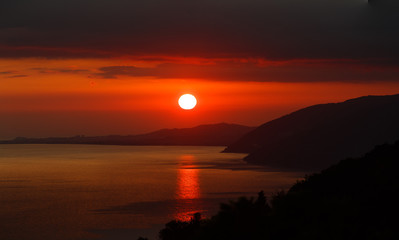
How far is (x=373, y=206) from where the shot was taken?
45156 millimetres

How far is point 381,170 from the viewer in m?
56.3

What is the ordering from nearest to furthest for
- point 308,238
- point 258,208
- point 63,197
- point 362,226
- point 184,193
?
point 308,238 < point 362,226 < point 258,208 < point 63,197 < point 184,193

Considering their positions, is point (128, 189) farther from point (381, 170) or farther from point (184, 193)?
point (381, 170)

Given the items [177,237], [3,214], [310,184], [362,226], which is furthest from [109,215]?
[362,226]

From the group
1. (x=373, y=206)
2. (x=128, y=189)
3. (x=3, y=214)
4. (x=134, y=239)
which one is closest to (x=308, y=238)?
(x=373, y=206)

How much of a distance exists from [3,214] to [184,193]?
220 ft

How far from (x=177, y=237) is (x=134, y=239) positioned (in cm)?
4037

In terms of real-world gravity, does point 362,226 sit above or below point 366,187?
below

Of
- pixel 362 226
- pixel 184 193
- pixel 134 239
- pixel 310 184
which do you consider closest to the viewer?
pixel 362 226

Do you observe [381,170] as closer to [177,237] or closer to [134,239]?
[177,237]

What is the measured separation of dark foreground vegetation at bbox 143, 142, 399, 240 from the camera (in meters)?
38.2

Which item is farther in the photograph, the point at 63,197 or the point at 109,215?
the point at 63,197

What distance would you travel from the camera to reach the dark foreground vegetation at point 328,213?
38.2 meters

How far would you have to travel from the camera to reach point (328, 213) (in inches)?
1597
